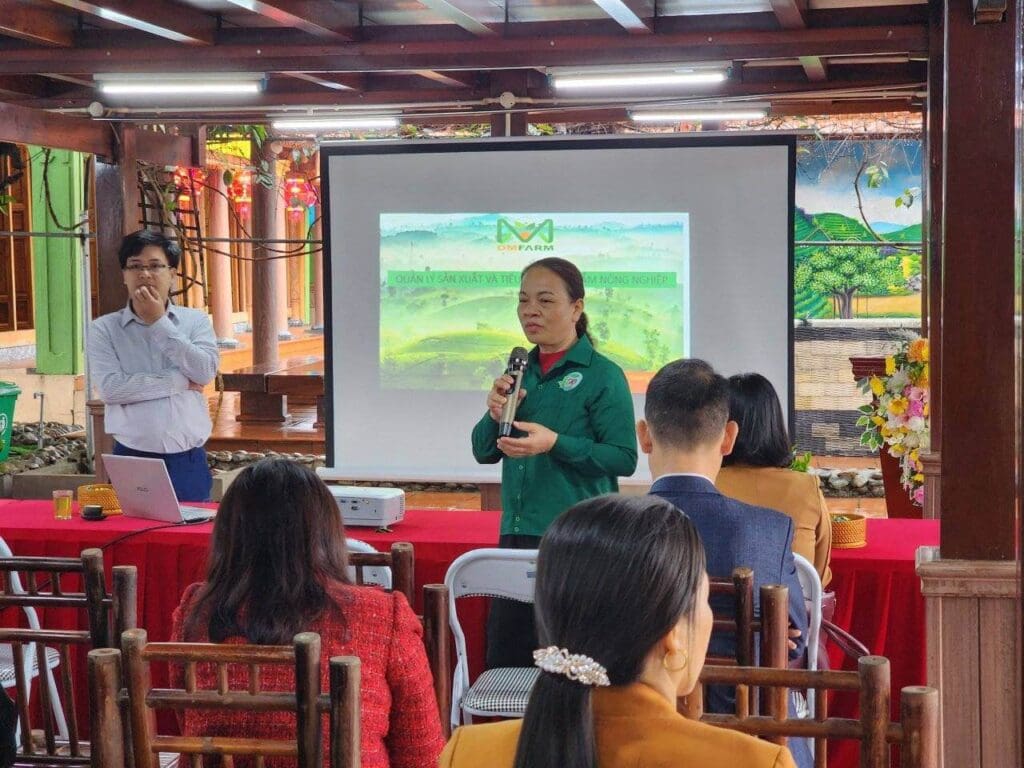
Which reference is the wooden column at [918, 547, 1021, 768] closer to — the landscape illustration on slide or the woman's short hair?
the woman's short hair

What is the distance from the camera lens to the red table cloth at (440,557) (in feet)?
10.7

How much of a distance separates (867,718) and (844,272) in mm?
11706

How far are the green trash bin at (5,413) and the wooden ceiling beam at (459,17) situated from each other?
15.9 feet

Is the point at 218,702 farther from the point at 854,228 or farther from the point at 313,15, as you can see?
the point at 854,228

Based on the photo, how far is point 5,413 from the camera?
8766mm

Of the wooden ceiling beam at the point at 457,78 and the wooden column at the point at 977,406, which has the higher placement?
the wooden ceiling beam at the point at 457,78

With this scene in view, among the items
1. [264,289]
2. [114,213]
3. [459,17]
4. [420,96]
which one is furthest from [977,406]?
[264,289]

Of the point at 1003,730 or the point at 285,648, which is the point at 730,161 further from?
the point at 285,648

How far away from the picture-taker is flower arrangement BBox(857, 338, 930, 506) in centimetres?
536

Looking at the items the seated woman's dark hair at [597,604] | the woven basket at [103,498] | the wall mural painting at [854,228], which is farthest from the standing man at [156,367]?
the wall mural painting at [854,228]

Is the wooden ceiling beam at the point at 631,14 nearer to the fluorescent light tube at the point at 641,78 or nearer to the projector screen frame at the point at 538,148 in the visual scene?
the fluorescent light tube at the point at 641,78

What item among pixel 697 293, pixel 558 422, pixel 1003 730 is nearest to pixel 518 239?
pixel 697 293

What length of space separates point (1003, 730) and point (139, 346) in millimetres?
2964

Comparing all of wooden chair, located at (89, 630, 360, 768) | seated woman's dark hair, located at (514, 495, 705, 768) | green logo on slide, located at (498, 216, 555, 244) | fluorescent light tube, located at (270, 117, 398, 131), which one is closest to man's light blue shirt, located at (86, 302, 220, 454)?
green logo on slide, located at (498, 216, 555, 244)
